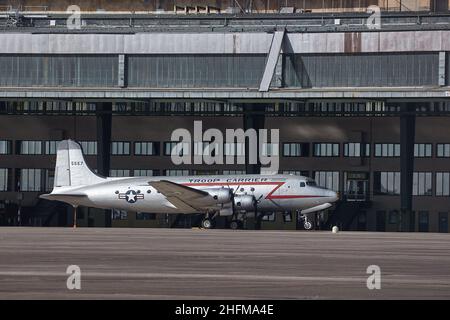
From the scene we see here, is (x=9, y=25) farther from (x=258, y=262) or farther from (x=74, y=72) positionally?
(x=258, y=262)

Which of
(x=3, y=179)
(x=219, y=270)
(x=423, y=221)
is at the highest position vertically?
(x=3, y=179)

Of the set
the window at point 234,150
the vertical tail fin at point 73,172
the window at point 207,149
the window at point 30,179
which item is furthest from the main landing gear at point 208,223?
the window at point 30,179

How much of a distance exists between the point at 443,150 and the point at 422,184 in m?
3.02

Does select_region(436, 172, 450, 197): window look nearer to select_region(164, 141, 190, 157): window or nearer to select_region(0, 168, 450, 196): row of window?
select_region(0, 168, 450, 196): row of window

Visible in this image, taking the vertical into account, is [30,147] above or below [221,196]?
above

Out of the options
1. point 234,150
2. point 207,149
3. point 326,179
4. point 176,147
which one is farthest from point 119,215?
point 326,179

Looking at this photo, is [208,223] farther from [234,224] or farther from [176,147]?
[176,147]

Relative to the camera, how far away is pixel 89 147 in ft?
288

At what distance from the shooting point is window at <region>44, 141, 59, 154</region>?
87438mm

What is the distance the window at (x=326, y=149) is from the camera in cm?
8481

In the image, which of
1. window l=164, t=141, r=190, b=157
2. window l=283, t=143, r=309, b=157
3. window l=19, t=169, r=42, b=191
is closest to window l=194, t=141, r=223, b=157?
window l=164, t=141, r=190, b=157

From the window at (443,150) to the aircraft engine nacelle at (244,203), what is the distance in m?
17.2
